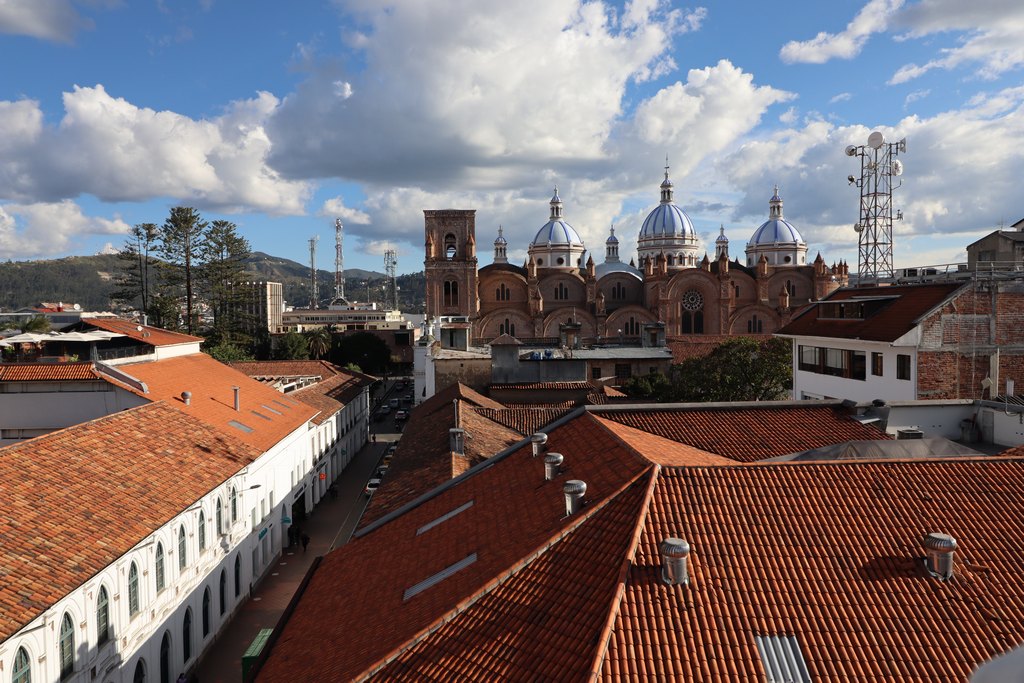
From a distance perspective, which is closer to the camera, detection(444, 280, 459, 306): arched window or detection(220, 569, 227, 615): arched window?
detection(220, 569, 227, 615): arched window

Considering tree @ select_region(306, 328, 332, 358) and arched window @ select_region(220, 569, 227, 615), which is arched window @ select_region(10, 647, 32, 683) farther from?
tree @ select_region(306, 328, 332, 358)

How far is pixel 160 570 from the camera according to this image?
1585 cm

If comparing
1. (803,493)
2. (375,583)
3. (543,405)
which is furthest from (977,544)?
(543,405)

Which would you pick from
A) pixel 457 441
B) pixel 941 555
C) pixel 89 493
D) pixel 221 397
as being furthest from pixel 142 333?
pixel 941 555

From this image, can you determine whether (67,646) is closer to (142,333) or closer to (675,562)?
(675,562)

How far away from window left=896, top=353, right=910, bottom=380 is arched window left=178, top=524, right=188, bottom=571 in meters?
21.6

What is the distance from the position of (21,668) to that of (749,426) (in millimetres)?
14378

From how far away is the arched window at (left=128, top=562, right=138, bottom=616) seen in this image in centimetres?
1436

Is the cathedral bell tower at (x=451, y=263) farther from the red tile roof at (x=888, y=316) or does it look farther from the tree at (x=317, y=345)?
the red tile roof at (x=888, y=316)

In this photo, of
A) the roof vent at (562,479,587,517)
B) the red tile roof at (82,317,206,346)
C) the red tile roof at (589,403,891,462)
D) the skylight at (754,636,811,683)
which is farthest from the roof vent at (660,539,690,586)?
the red tile roof at (82,317,206,346)

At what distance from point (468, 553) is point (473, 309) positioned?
200ft

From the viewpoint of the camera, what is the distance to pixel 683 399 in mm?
36031

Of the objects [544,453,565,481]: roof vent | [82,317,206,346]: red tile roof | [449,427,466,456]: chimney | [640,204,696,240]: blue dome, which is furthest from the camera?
[640,204,696,240]: blue dome

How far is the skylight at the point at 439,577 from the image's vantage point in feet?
33.5
